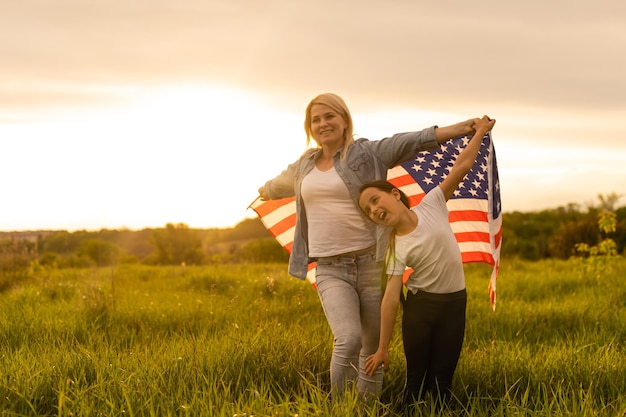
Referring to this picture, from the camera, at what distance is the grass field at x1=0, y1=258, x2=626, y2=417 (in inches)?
168

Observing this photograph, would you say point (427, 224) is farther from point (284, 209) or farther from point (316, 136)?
point (284, 209)

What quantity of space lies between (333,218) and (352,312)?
718 millimetres

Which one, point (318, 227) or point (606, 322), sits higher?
point (318, 227)

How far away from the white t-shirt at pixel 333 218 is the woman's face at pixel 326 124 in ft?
0.82

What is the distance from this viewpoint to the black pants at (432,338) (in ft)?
14.1

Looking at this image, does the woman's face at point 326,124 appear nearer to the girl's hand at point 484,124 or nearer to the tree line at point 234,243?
the girl's hand at point 484,124

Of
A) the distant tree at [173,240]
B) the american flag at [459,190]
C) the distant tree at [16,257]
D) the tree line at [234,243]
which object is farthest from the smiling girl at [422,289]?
the distant tree at [173,240]

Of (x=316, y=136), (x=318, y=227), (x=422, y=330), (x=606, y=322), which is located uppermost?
(x=316, y=136)

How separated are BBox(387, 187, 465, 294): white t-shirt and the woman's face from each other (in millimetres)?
955

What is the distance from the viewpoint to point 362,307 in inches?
186

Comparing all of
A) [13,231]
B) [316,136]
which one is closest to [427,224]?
[316,136]

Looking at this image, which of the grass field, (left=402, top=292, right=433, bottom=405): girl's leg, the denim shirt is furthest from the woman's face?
the grass field

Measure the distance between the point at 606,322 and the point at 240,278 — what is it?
6332 millimetres

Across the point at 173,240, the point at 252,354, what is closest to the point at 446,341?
the point at 252,354
